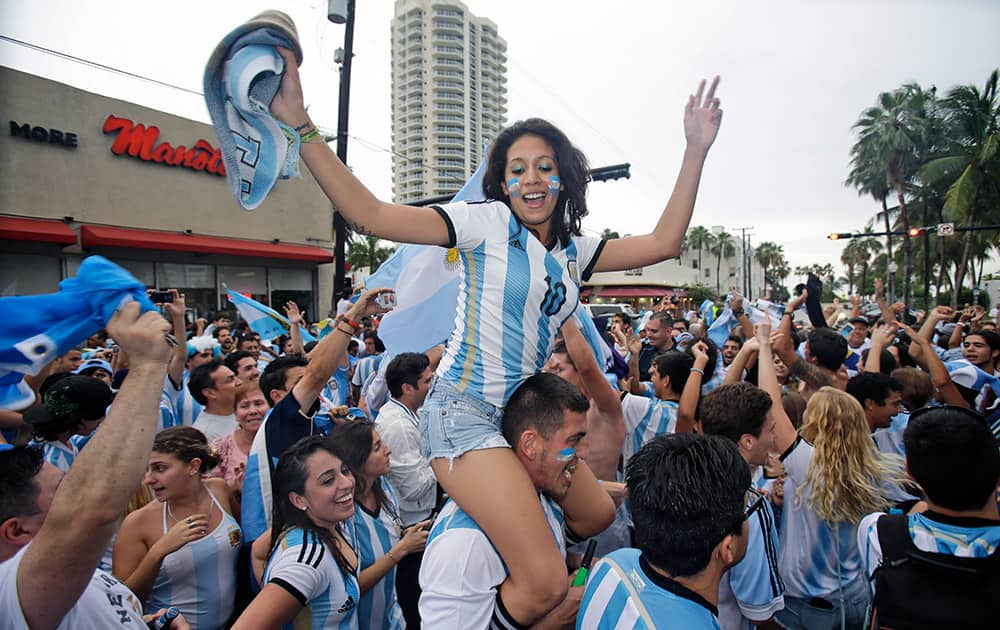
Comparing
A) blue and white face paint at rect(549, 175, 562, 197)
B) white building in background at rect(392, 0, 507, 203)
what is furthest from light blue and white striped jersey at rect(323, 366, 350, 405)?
white building in background at rect(392, 0, 507, 203)

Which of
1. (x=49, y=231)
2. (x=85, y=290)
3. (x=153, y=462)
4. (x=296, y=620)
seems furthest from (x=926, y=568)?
(x=49, y=231)

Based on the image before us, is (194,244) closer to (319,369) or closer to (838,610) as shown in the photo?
(319,369)

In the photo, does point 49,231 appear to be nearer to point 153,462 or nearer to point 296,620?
point 153,462

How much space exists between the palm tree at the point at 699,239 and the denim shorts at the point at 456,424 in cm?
9900

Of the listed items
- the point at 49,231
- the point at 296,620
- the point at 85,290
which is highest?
the point at 49,231

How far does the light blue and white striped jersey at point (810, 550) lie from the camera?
318 centimetres

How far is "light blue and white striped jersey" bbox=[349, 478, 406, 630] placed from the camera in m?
3.24

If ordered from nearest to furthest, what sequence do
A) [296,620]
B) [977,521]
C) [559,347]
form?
[977,521]
[296,620]
[559,347]

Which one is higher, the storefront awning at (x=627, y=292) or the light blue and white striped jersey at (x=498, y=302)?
the light blue and white striped jersey at (x=498, y=302)

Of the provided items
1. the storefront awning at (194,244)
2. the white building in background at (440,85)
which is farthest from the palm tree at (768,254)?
the storefront awning at (194,244)

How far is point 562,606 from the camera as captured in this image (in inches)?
88.5

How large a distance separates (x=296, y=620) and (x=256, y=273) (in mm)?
23318

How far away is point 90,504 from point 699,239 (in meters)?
103

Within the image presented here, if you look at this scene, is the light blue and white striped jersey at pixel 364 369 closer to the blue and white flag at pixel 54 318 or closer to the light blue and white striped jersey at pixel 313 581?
the light blue and white striped jersey at pixel 313 581
